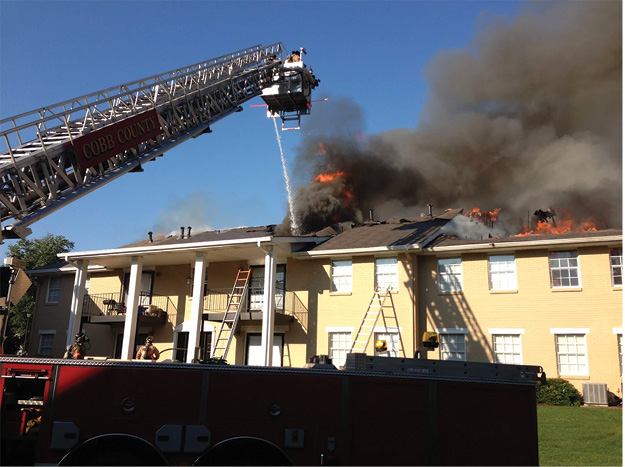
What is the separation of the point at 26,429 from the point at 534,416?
612cm

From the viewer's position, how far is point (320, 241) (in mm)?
22062

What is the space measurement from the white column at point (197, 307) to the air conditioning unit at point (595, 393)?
1253 cm

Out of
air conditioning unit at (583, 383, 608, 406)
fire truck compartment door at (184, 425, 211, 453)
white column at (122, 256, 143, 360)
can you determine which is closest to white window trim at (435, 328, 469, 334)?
air conditioning unit at (583, 383, 608, 406)

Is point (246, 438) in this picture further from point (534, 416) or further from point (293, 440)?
point (534, 416)

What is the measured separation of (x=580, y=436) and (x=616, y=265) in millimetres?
7117

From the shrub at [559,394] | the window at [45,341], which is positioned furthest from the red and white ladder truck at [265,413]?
the window at [45,341]

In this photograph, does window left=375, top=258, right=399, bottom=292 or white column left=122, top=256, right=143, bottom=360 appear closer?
window left=375, top=258, right=399, bottom=292

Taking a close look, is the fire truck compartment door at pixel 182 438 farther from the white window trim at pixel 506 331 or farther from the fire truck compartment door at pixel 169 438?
the white window trim at pixel 506 331

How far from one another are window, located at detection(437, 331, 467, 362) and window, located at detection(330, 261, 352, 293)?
3857mm

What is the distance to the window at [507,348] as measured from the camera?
17.6 metres

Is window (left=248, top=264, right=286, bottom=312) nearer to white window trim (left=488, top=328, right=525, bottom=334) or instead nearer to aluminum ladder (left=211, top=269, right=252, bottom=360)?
aluminum ladder (left=211, top=269, right=252, bottom=360)

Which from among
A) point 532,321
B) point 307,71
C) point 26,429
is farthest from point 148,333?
point 26,429

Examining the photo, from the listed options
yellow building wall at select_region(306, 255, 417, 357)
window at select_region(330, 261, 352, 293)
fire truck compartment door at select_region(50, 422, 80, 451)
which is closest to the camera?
fire truck compartment door at select_region(50, 422, 80, 451)

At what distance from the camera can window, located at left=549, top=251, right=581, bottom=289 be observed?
57.3 feet
